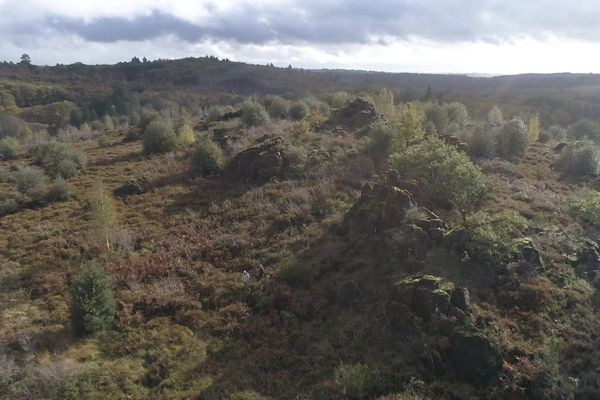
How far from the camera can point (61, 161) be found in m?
33.5

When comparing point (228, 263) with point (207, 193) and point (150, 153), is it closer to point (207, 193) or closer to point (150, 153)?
point (207, 193)

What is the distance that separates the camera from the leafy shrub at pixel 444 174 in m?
18.2

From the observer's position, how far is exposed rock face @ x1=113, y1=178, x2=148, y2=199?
28016mm

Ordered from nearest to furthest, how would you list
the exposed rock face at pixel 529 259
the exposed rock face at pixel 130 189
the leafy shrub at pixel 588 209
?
the exposed rock face at pixel 529 259
the leafy shrub at pixel 588 209
the exposed rock face at pixel 130 189

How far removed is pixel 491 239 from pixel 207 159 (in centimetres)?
2113

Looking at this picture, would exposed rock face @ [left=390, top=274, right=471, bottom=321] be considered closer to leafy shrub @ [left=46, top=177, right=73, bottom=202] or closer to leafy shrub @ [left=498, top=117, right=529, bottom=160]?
leafy shrub @ [left=498, top=117, right=529, bottom=160]

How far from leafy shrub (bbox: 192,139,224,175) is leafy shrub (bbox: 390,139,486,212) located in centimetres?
1463

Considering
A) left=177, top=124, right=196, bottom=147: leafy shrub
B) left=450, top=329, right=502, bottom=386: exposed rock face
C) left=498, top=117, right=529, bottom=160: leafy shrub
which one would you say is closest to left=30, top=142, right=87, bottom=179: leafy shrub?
left=177, top=124, right=196, bottom=147: leafy shrub

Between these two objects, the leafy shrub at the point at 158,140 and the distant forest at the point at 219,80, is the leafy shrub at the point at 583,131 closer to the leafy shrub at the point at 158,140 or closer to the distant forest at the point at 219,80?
the leafy shrub at the point at 158,140

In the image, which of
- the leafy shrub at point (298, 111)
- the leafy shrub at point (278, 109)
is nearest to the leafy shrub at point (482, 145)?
the leafy shrub at point (298, 111)

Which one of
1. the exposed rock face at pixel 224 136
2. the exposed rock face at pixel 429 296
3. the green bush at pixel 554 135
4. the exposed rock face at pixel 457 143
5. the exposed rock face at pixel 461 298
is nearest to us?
the exposed rock face at pixel 429 296

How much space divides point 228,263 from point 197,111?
7716cm

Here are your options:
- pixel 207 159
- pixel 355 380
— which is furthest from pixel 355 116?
pixel 355 380

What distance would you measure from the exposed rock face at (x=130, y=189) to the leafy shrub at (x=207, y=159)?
401cm
